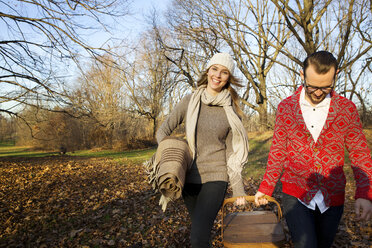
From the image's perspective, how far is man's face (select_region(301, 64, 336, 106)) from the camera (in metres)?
1.95

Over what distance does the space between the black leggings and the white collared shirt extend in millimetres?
841

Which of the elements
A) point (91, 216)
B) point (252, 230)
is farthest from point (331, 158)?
point (91, 216)

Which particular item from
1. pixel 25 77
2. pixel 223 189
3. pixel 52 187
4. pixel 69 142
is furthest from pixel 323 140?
pixel 69 142

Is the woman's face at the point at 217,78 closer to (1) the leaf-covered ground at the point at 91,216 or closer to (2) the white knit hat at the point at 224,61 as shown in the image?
(2) the white knit hat at the point at 224,61

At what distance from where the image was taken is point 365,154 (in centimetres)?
193

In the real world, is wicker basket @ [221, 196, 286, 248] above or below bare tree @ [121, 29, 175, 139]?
below

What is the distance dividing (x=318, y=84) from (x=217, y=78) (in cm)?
114

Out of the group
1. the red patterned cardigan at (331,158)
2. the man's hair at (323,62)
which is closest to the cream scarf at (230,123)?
the red patterned cardigan at (331,158)

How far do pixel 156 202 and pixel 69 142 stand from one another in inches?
1000

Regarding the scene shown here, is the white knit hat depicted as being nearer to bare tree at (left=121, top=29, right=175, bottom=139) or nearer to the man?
the man

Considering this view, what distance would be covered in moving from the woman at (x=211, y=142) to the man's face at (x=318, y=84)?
35.0 inches

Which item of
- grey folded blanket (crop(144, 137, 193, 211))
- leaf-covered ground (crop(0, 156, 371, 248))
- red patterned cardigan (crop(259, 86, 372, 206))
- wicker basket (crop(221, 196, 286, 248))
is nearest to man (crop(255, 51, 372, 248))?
red patterned cardigan (crop(259, 86, 372, 206))

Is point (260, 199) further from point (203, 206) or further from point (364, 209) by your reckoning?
point (364, 209)

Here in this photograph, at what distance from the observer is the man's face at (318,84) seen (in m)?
1.95
